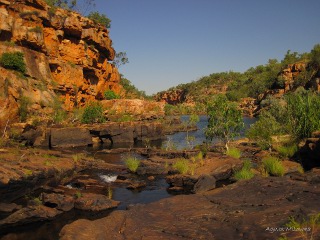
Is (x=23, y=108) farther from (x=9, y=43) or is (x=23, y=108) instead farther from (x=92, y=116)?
(x=9, y=43)

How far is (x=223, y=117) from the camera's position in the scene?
101ft

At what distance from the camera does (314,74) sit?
260ft

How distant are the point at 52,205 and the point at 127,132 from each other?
111 ft

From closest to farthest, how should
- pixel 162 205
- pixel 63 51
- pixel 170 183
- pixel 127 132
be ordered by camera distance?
pixel 162 205 → pixel 170 183 → pixel 127 132 → pixel 63 51

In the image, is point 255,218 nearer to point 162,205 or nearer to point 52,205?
point 162,205

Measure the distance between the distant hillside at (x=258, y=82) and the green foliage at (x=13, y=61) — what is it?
2956cm

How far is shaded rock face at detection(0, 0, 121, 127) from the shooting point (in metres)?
47.3

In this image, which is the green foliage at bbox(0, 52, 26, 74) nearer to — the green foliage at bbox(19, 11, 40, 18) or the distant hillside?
the green foliage at bbox(19, 11, 40, 18)

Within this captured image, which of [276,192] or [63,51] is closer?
[276,192]

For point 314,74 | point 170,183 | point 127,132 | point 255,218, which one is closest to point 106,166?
point 170,183

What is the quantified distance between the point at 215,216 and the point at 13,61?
44.8 metres

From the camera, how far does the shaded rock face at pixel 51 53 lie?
4734 cm

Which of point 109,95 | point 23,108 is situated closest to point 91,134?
point 23,108

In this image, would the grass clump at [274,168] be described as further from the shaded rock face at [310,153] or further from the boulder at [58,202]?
the boulder at [58,202]
